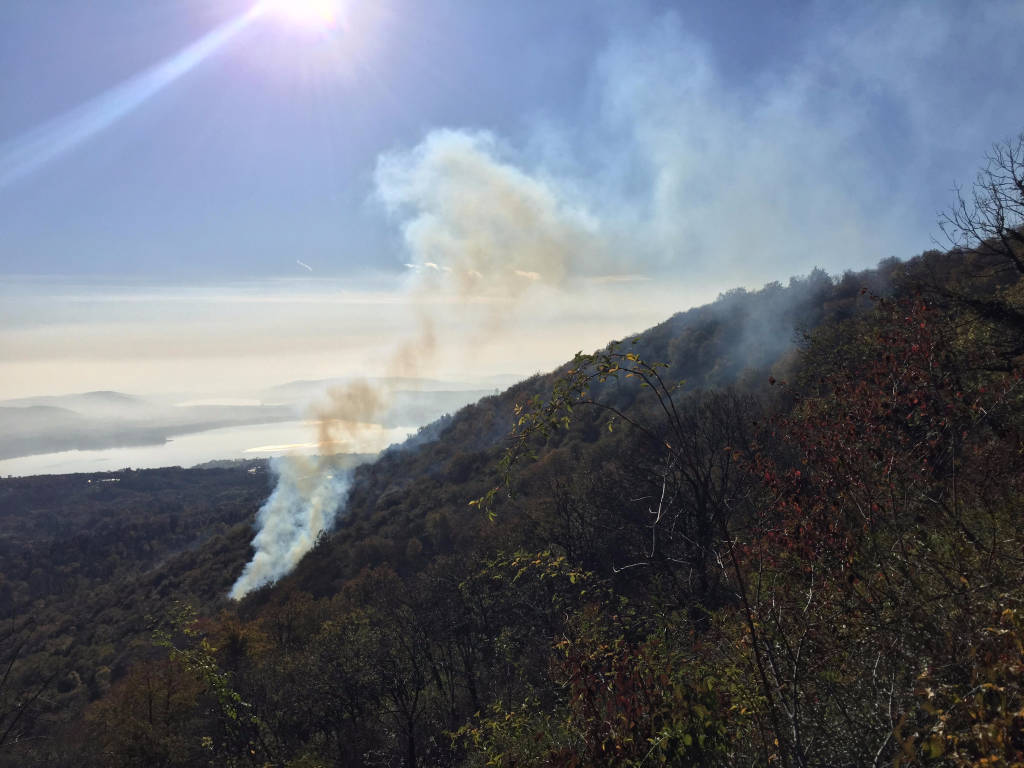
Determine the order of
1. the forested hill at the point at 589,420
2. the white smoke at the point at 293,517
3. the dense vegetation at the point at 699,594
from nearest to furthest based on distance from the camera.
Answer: the dense vegetation at the point at 699,594 → the forested hill at the point at 589,420 → the white smoke at the point at 293,517

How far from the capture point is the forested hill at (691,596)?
11.4 feet

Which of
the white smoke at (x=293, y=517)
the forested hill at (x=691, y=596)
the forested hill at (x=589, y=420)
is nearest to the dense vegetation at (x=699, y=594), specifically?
the forested hill at (x=691, y=596)

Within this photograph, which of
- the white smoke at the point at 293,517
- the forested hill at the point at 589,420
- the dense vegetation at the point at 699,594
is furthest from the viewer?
the white smoke at the point at 293,517

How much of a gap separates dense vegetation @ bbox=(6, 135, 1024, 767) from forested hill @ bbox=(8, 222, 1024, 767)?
0.06 meters

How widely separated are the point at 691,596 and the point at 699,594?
4.47 meters

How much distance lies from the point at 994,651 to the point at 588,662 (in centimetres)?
283

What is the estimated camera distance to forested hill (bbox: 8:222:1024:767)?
349cm

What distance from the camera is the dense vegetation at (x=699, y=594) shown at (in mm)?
3463

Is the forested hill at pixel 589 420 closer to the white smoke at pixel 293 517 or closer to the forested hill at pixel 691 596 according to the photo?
the forested hill at pixel 691 596

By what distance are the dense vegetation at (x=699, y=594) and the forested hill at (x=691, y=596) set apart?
6 centimetres

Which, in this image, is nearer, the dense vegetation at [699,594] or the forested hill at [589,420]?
the dense vegetation at [699,594]

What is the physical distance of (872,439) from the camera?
224 inches

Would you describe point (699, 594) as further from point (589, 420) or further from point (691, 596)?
point (589, 420)

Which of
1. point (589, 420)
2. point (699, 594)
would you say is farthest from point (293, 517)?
point (699, 594)
